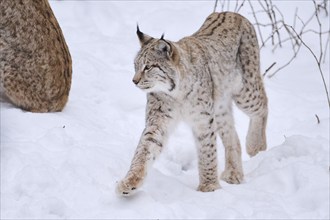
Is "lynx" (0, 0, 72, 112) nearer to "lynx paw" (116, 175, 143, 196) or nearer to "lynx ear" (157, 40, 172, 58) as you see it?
"lynx ear" (157, 40, 172, 58)

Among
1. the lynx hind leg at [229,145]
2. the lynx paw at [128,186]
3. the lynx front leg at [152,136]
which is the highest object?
the lynx front leg at [152,136]

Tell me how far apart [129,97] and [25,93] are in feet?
4.73

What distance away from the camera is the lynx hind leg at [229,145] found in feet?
20.2

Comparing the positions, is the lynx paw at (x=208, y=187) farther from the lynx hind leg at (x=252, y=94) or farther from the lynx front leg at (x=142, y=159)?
the lynx hind leg at (x=252, y=94)

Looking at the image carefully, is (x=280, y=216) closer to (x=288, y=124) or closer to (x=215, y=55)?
(x=215, y=55)

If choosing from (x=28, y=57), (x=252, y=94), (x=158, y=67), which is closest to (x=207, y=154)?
(x=158, y=67)

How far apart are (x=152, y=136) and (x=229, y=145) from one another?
4.15 feet

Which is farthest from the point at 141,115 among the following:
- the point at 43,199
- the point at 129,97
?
the point at 43,199

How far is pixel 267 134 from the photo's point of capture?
7.19m

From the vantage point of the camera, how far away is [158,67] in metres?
5.18

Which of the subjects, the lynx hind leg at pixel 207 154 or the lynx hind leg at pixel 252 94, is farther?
the lynx hind leg at pixel 252 94

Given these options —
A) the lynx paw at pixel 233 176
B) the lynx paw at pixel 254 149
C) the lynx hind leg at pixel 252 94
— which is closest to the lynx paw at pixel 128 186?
the lynx paw at pixel 233 176

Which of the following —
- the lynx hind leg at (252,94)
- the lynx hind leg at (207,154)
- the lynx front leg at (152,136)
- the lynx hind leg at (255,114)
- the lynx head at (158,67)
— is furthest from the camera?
the lynx hind leg at (255,114)

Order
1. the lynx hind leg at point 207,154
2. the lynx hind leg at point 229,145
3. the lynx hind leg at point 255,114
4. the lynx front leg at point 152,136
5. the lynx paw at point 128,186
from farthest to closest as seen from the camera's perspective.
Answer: the lynx hind leg at point 255,114 → the lynx hind leg at point 229,145 → the lynx hind leg at point 207,154 → the lynx front leg at point 152,136 → the lynx paw at point 128,186
